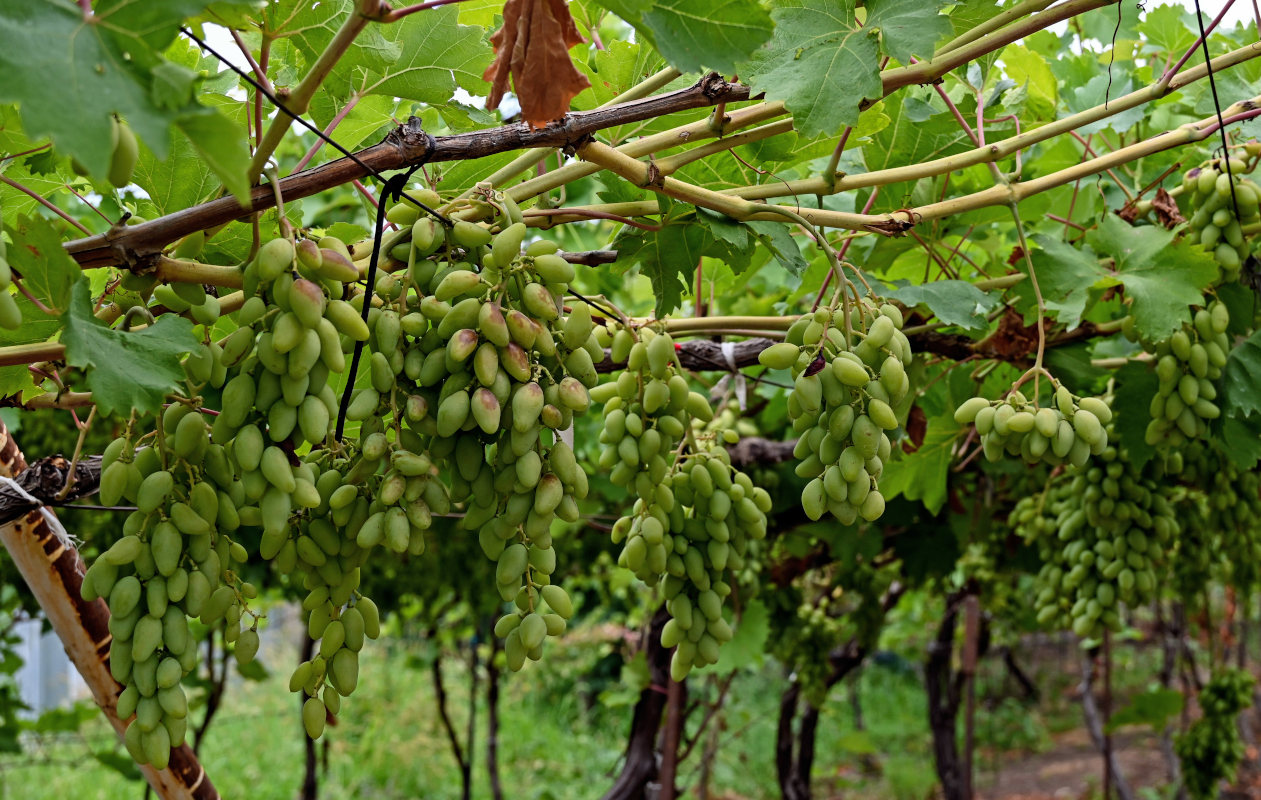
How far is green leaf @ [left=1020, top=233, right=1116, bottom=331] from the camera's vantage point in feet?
4.72

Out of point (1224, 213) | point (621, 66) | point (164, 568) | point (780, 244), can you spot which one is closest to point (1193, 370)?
point (1224, 213)

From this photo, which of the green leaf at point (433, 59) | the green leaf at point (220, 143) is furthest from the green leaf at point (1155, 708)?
the green leaf at point (220, 143)

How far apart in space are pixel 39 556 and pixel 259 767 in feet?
17.8

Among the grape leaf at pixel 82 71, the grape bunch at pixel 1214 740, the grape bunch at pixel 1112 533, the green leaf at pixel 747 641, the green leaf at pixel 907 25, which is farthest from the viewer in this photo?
the grape bunch at pixel 1214 740

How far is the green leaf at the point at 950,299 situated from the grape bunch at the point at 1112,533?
439 mm

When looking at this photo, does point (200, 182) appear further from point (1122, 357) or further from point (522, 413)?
point (1122, 357)

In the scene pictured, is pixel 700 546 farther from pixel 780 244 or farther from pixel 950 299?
pixel 950 299

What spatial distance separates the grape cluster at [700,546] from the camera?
1206 mm

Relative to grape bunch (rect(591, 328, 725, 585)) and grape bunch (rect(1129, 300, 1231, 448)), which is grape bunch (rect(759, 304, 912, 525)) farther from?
grape bunch (rect(1129, 300, 1231, 448))

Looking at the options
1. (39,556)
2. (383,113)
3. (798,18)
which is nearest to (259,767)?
(39,556)

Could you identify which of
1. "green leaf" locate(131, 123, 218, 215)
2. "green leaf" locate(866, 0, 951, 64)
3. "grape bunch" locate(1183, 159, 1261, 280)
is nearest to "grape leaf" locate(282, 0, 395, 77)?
"green leaf" locate(131, 123, 218, 215)

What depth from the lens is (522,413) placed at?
0.81 metres

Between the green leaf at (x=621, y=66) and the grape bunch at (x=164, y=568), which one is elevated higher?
the green leaf at (x=621, y=66)

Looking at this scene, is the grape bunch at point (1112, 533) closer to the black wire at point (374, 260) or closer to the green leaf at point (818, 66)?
Result: the green leaf at point (818, 66)
